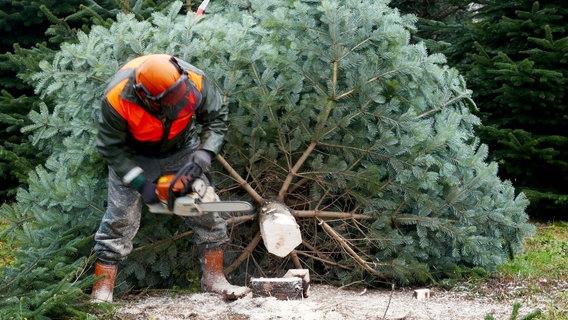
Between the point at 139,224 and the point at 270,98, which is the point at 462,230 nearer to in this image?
the point at 270,98

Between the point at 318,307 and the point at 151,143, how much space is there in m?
1.60

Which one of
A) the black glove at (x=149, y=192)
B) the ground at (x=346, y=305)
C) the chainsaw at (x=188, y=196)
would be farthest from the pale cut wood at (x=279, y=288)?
the black glove at (x=149, y=192)


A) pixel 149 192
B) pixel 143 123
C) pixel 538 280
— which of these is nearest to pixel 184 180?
pixel 149 192

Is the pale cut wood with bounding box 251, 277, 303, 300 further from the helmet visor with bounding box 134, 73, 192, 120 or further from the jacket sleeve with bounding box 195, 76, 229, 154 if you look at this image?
the helmet visor with bounding box 134, 73, 192, 120

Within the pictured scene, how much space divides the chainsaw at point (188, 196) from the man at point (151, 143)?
0.12 metres

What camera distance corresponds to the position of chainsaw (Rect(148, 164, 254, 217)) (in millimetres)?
4285

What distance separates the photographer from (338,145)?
5395mm

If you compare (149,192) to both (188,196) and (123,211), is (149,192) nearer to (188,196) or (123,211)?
(188,196)

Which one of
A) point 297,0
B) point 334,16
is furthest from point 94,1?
point 334,16

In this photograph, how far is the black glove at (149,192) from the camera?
445 centimetres

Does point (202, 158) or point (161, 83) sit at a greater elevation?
point (161, 83)

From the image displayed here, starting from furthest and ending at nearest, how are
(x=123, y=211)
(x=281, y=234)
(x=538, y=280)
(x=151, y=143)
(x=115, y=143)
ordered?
(x=538, y=280)
(x=281, y=234)
(x=123, y=211)
(x=151, y=143)
(x=115, y=143)

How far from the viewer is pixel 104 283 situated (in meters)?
4.79

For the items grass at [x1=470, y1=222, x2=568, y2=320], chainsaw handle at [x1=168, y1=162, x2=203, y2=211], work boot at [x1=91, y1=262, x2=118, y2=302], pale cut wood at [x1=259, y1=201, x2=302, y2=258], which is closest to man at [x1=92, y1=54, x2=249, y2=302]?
work boot at [x1=91, y1=262, x2=118, y2=302]
